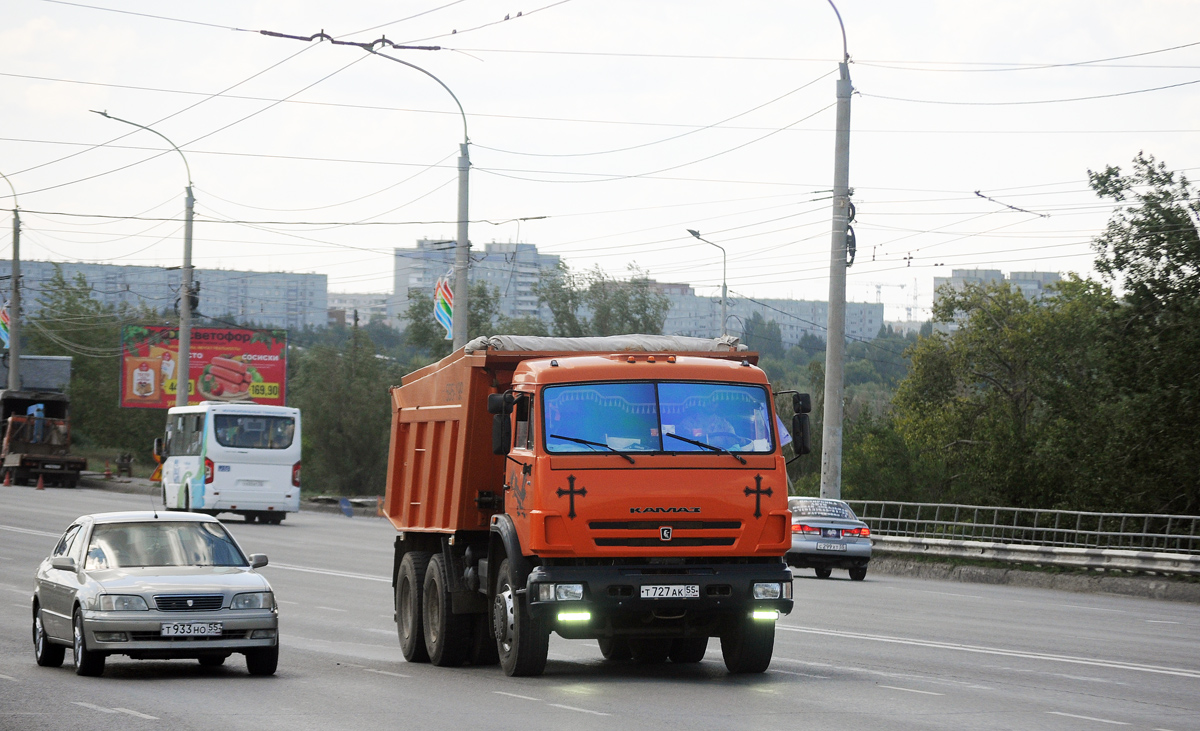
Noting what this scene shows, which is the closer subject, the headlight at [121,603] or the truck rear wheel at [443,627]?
the headlight at [121,603]

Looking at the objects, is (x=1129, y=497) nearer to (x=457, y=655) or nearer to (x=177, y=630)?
(x=457, y=655)

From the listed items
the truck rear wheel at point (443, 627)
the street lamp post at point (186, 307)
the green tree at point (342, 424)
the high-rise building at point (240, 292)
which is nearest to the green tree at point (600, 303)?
the green tree at point (342, 424)

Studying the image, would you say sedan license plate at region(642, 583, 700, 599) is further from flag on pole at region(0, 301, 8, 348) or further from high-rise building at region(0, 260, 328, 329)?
high-rise building at region(0, 260, 328, 329)

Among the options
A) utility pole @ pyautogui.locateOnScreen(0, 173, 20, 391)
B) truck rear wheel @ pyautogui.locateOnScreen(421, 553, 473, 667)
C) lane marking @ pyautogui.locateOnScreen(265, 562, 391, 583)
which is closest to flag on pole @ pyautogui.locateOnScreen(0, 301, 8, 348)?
utility pole @ pyautogui.locateOnScreen(0, 173, 20, 391)

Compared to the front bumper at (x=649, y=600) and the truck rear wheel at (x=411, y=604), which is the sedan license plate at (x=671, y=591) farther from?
the truck rear wheel at (x=411, y=604)

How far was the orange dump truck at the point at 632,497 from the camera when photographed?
1156 cm

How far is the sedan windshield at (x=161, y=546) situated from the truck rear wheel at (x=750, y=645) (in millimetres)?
4379

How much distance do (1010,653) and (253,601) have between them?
288 inches

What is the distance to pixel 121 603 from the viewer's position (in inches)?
478

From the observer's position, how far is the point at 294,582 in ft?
76.6

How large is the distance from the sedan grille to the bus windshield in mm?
27392

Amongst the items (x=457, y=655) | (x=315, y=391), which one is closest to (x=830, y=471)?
(x=457, y=655)

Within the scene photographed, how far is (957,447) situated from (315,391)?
30.7 metres

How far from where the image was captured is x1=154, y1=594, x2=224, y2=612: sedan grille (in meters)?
12.2
